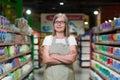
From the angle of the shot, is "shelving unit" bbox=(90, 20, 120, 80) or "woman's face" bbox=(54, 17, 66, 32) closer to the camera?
"woman's face" bbox=(54, 17, 66, 32)

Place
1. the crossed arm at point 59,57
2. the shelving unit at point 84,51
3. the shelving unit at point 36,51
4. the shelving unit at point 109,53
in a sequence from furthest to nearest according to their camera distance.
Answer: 1. the shelving unit at point 84,51
2. the shelving unit at point 36,51
3. the shelving unit at point 109,53
4. the crossed arm at point 59,57

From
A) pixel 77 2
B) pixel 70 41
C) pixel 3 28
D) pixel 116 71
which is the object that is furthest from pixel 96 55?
pixel 77 2

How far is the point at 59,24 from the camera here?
174 inches

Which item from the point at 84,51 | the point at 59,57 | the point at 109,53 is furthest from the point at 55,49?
the point at 84,51

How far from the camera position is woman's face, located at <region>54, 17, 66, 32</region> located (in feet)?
14.5

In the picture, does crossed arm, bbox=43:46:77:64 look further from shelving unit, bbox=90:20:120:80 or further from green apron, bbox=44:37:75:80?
shelving unit, bbox=90:20:120:80

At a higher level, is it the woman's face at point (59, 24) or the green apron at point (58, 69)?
the woman's face at point (59, 24)

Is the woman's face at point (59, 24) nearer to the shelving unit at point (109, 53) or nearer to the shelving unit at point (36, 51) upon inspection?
the shelving unit at point (109, 53)

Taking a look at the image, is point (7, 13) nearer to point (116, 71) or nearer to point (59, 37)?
point (116, 71)

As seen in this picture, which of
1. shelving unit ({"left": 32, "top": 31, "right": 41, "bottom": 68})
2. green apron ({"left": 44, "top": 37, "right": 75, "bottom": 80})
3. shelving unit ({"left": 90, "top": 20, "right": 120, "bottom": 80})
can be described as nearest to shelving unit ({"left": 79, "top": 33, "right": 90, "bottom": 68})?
shelving unit ({"left": 32, "top": 31, "right": 41, "bottom": 68})

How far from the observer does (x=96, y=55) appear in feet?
31.9

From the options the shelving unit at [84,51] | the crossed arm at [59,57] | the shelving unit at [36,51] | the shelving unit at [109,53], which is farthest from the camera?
the shelving unit at [84,51]

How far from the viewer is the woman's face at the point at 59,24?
4.42 metres

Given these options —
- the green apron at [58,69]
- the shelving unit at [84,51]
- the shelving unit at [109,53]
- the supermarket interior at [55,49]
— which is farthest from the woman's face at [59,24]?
the shelving unit at [84,51]
